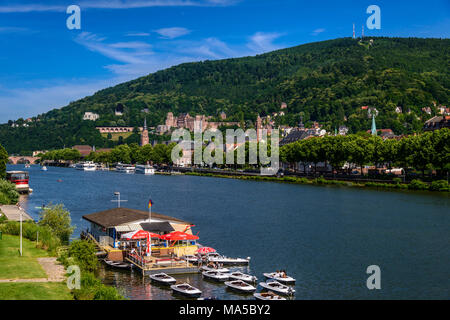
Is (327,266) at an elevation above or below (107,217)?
below

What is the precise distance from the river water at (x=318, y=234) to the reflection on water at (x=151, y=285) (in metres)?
0.08

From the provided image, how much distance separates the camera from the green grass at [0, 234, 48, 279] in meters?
32.1

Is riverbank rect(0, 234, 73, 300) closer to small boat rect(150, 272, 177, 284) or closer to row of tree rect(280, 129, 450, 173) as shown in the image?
small boat rect(150, 272, 177, 284)

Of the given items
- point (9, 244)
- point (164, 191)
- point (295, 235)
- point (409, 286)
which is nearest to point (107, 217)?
point (9, 244)

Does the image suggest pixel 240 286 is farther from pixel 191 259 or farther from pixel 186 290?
pixel 191 259

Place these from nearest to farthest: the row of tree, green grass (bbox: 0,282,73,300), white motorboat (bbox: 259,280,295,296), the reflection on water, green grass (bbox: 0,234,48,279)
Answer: green grass (bbox: 0,282,73,300) < green grass (bbox: 0,234,48,279) < the reflection on water < white motorboat (bbox: 259,280,295,296) < the row of tree

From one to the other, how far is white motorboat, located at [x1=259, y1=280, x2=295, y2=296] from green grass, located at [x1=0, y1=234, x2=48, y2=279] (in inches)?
613

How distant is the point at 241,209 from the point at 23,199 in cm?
4469

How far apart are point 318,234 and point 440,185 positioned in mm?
53157

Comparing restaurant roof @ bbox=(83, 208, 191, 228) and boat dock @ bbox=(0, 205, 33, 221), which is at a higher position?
restaurant roof @ bbox=(83, 208, 191, 228)

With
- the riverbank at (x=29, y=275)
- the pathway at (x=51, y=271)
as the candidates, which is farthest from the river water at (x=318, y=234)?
the riverbank at (x=29, y=275)

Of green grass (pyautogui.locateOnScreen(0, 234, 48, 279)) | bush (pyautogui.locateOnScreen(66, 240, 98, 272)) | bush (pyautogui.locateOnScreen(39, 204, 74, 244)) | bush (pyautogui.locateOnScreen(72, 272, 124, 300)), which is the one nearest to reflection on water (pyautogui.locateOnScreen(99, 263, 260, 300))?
bush (pyautogui.locateOnScreen(66, 240, 98, 272))

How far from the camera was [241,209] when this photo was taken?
81.9 meters

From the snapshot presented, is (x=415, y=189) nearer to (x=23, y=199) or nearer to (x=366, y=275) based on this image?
(x=366, y=275)
